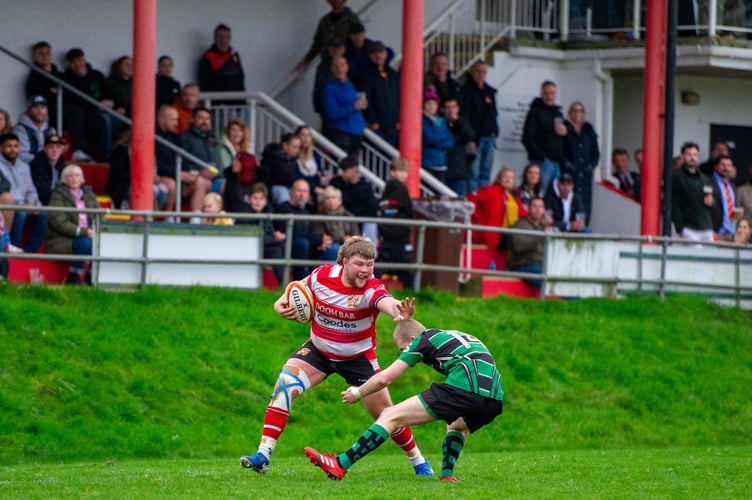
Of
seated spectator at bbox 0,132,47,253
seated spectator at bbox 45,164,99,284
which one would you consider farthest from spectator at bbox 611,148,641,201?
seated spectator at bbox 0,132,47,253

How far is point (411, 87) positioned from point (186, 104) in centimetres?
303

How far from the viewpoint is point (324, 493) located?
977 cm

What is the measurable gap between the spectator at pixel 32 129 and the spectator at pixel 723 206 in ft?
33.0

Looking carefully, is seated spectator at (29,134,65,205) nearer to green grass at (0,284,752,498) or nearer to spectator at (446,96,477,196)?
green grass at (0,284,752,498)

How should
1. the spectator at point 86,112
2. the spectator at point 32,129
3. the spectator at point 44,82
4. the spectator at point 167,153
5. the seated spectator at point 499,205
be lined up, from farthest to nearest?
the seated spectator at point 499,205 < the spectator at point 44,82 < the spectator at point 86,112 < the spectator at point 167,153 < the spectator at point 32,129

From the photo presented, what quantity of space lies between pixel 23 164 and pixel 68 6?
489cm

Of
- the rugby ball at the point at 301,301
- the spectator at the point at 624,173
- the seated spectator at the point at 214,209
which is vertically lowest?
the rugby ball at the point at 301,301

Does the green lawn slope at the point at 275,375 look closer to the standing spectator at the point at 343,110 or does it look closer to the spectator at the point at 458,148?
the spectator at the point at 458,148

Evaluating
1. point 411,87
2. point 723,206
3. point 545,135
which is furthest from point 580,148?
point 411,87

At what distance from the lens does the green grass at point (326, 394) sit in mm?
12211

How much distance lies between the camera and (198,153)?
19.3 metres

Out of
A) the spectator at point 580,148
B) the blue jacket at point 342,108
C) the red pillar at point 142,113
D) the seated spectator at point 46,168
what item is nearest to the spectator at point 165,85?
the blue jacket at point 342,108

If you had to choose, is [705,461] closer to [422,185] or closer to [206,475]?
[206,475]

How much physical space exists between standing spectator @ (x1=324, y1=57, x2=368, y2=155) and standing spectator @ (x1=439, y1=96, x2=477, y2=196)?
1283 mm
